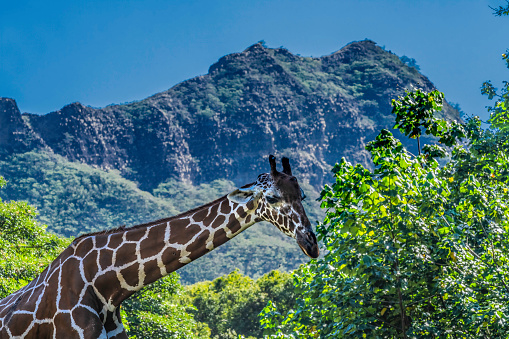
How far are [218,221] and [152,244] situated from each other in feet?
2.63

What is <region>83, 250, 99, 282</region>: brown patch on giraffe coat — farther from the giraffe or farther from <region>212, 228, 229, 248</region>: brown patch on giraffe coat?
<region>212, 228, 229, 248</region>: brown patch on giraffe coat

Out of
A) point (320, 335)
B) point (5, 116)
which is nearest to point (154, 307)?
point (320, 335)

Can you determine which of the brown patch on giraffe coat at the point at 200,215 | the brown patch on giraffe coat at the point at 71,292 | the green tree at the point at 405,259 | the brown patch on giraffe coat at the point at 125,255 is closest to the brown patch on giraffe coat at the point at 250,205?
the brown patch on giraffe coat at the point at 200,215

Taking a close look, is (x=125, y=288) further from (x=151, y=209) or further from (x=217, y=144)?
(x=217, y=144)

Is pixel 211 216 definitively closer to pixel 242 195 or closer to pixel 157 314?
pixel 242 195

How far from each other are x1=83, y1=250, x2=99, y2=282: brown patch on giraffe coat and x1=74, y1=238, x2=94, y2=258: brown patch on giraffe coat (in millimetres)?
69

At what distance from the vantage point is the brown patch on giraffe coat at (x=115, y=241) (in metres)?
6.72

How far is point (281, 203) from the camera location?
259 inches

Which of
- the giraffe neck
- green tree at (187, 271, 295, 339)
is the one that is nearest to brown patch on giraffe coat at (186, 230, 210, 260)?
the giraffe neck

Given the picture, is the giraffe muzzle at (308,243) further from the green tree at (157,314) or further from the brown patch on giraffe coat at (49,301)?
the green tree at (157,314)

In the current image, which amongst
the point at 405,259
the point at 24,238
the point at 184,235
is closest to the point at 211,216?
the point at 184,235

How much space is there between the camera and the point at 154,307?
97.1 ft

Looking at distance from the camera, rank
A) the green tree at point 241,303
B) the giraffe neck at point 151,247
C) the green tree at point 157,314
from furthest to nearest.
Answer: the green tree at point 241,303
the green tree at point 157,314
the giraffe neck at point 151,247

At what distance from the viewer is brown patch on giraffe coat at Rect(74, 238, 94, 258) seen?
22.0 ft
